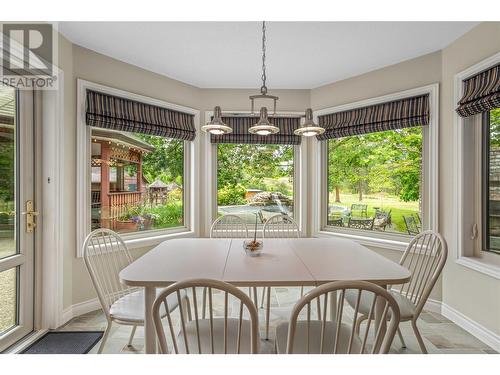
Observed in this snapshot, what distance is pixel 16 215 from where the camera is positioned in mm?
2172

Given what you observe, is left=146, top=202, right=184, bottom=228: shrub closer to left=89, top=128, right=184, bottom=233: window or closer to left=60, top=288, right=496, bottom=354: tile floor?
left=89, top=128, right=184, bottom=233: window

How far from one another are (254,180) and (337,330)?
9.04ft

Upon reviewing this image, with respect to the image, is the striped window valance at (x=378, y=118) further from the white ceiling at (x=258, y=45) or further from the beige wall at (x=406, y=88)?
the white ceiling at (x=258, y=45)

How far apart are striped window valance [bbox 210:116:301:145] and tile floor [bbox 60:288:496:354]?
1970 millimetres

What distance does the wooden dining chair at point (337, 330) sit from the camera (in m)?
1.07

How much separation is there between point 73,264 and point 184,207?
1.38 metres

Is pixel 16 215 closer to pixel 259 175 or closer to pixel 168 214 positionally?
pixel 168 214

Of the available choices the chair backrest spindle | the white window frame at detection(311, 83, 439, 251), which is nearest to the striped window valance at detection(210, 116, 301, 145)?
the white window frame at detection(311, 83, 439, 251)

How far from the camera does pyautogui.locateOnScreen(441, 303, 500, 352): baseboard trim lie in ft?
7.06

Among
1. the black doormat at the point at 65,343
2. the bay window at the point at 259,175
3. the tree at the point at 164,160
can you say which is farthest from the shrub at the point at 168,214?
the black doormat at the point at 65,343

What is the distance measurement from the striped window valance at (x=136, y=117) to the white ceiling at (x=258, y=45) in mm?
428

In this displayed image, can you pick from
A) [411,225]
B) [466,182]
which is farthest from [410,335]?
[466,182]
